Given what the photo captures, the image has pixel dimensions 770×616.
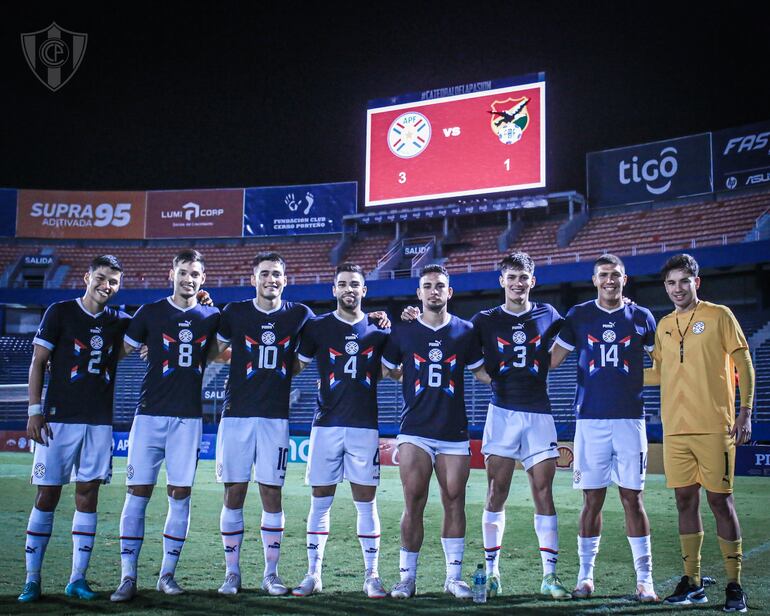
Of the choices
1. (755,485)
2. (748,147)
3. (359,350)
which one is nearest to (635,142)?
(748,147)

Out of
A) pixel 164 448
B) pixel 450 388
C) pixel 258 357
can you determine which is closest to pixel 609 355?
pixel 450 388

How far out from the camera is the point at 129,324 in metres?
6.14

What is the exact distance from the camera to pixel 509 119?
2845 cm

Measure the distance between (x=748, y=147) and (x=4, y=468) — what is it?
27.1 m

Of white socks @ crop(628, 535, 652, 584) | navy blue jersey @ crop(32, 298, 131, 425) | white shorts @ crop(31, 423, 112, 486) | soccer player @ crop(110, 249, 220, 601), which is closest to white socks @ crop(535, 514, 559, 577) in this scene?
white socks @ crop(628, 535, 652, 584)

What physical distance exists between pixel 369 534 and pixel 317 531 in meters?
0.42

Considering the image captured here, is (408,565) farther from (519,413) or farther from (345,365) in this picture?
(345,365)

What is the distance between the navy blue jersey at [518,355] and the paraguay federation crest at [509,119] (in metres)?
23.2

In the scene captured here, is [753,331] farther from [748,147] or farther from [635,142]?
[635,142]

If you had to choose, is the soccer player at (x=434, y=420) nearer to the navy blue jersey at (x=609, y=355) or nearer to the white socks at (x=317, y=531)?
the white socks at (x=317, y=531)

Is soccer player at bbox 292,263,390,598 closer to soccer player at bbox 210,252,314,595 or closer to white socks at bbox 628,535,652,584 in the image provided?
soccer player at bbox 210,252,314,595

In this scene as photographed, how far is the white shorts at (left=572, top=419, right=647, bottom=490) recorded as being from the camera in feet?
19.0

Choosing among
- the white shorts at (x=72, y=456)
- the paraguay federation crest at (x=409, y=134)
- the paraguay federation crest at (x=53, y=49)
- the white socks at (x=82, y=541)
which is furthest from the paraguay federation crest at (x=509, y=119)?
the white socks at (x=82, y=541)

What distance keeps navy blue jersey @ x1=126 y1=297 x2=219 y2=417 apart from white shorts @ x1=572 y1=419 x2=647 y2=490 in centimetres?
313
